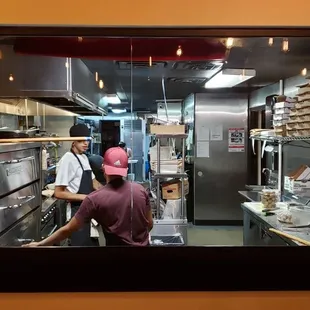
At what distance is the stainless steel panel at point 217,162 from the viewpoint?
5430 millimetres

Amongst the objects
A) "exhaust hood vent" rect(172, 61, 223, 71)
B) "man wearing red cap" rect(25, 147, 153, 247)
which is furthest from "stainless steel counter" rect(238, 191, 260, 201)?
"man wearing red cap" rect(25, 147, 153, 247)

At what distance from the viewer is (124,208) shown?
2.04 metres

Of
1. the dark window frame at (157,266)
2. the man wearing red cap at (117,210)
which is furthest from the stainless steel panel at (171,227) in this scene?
the dark window frame at (157,266)

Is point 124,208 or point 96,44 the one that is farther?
point 124,208

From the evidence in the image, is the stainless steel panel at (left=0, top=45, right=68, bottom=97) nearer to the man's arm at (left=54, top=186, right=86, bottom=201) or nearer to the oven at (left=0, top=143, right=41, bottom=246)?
the oven at (left=0, top=143, right=41, bottom=246)

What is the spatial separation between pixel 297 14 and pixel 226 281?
1.17 m

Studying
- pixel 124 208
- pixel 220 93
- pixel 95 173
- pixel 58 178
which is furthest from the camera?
pixel 220 93

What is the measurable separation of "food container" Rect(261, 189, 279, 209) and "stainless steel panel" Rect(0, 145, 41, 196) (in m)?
2.10

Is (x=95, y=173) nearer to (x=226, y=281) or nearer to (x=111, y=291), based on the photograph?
(x=111, y=291)

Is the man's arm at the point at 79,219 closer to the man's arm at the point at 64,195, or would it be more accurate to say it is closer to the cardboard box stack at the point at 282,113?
the man's arm at the point at 64,195

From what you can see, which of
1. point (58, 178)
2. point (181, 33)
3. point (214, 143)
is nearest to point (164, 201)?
point (58, 178)

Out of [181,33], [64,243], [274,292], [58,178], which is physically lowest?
[274,292]

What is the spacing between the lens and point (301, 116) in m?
2.94

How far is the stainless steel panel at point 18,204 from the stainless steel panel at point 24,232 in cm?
4
